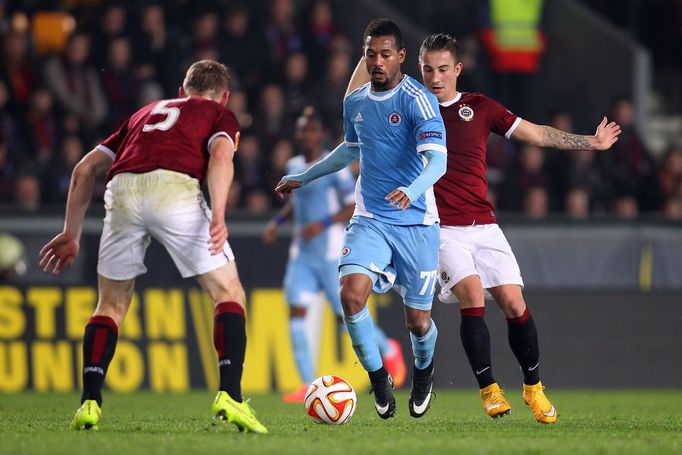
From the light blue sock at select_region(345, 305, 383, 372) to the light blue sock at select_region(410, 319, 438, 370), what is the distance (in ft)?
1.06

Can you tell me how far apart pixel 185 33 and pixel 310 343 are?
5116 millimetres

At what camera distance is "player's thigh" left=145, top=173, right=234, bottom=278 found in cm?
690

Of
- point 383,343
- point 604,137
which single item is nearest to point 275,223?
point 383,343

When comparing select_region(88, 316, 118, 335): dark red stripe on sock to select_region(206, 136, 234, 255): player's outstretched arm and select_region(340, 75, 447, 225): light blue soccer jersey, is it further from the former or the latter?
select_region(340, 75, 447, 225): light blue soccer jersey

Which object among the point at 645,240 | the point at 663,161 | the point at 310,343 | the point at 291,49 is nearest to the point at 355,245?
the point at 310,343

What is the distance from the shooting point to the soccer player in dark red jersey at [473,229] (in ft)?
26.7

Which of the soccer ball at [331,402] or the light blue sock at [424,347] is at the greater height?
the light blue sock at [424,347]

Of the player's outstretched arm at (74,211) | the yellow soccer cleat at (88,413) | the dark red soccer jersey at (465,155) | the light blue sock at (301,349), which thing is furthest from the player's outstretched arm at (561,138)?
the light blue sock at (301,349)

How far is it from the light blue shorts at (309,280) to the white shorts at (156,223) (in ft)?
16.0

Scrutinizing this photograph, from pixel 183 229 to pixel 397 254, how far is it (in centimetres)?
147

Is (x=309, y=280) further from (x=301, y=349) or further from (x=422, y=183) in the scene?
(x=422, y=183)

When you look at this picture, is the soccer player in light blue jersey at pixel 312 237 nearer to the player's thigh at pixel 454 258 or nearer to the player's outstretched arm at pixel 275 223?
the player's outstretched arm at pixel 275 223

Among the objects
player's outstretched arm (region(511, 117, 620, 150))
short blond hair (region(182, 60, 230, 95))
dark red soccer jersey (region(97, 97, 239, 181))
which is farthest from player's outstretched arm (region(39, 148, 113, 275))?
player's outstretched arm (region(511, 117, 620, 150))

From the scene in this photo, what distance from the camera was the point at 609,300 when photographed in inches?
511
